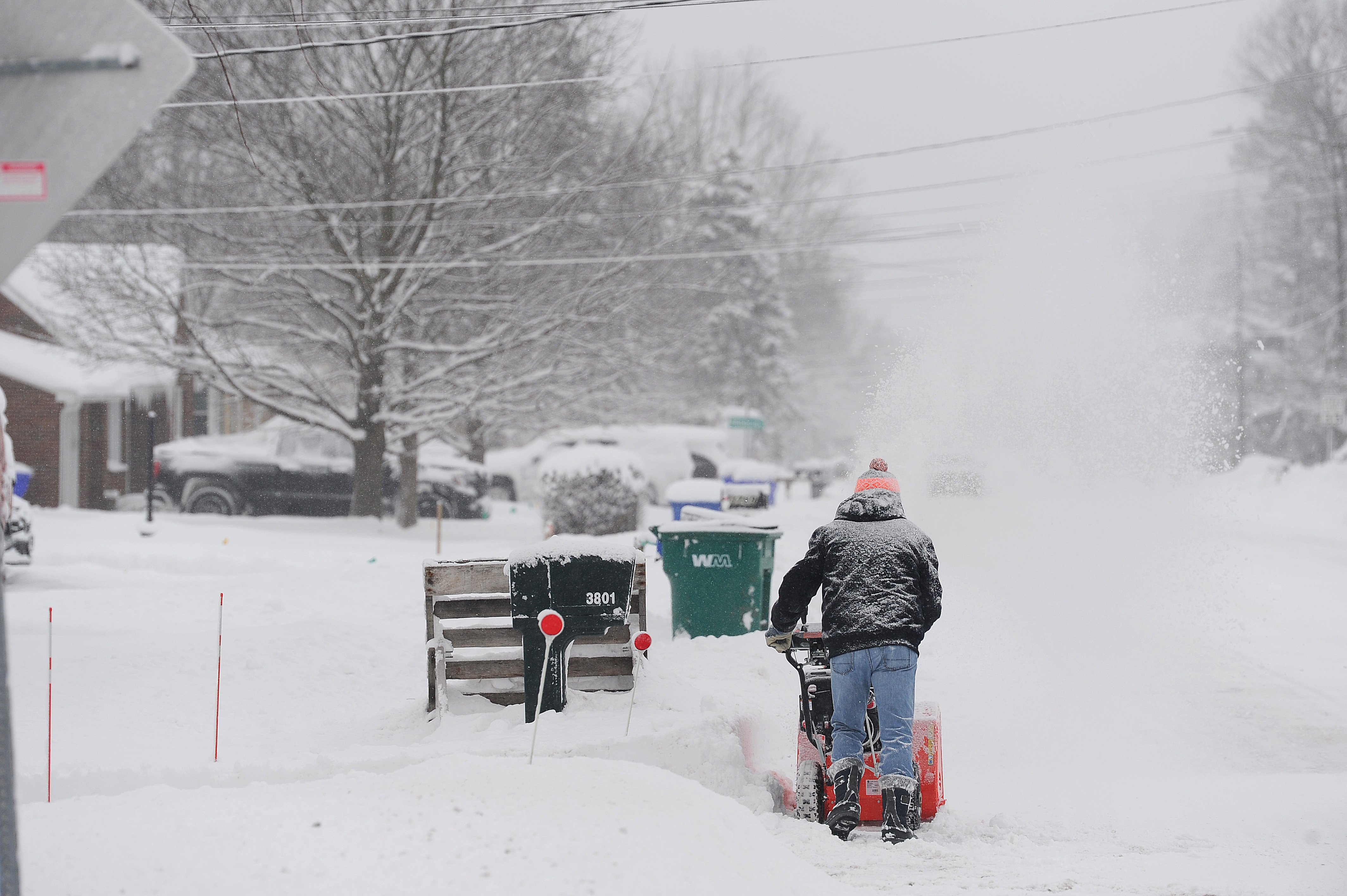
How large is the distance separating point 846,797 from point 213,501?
1760 cm

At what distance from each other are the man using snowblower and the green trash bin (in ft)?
11.6

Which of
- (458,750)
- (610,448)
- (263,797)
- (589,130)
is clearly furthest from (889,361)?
(263,797)

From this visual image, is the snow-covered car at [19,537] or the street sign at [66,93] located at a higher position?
the street sign at [66,93]

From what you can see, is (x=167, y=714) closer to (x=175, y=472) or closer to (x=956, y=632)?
(x=956, y=632)

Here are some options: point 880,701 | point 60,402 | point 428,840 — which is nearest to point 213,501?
point 60,402

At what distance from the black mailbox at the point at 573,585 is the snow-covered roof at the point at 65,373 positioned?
1752 centimetres

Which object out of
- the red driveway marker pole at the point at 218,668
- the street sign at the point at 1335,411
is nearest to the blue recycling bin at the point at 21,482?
the red driveway marker pole at the point at 218,668

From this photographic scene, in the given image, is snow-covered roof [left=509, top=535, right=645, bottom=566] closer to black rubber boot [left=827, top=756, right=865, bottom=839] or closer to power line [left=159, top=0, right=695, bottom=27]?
black rubber boot [left=827, top=756, right=865, bottom=839]

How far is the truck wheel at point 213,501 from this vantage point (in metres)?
20.8

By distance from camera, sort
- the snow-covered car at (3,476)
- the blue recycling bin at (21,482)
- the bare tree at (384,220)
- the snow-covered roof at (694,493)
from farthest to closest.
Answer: the bare tree at (384,220) < the snow-covered roof at (694,493) < the blue recycling bin at (21,482) < the snow-covered car at (3,476)

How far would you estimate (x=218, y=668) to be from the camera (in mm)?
6820

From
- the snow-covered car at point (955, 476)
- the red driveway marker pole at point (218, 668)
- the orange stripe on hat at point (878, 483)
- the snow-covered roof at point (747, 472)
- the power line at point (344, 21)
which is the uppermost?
the power line at point (344, 21)

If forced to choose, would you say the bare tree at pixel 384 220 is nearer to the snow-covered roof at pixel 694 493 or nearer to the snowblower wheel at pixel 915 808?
the snow-covered roof at pixel 694 493

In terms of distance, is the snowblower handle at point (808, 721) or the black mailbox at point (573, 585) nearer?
the snowblower handle at point (808, 721)
